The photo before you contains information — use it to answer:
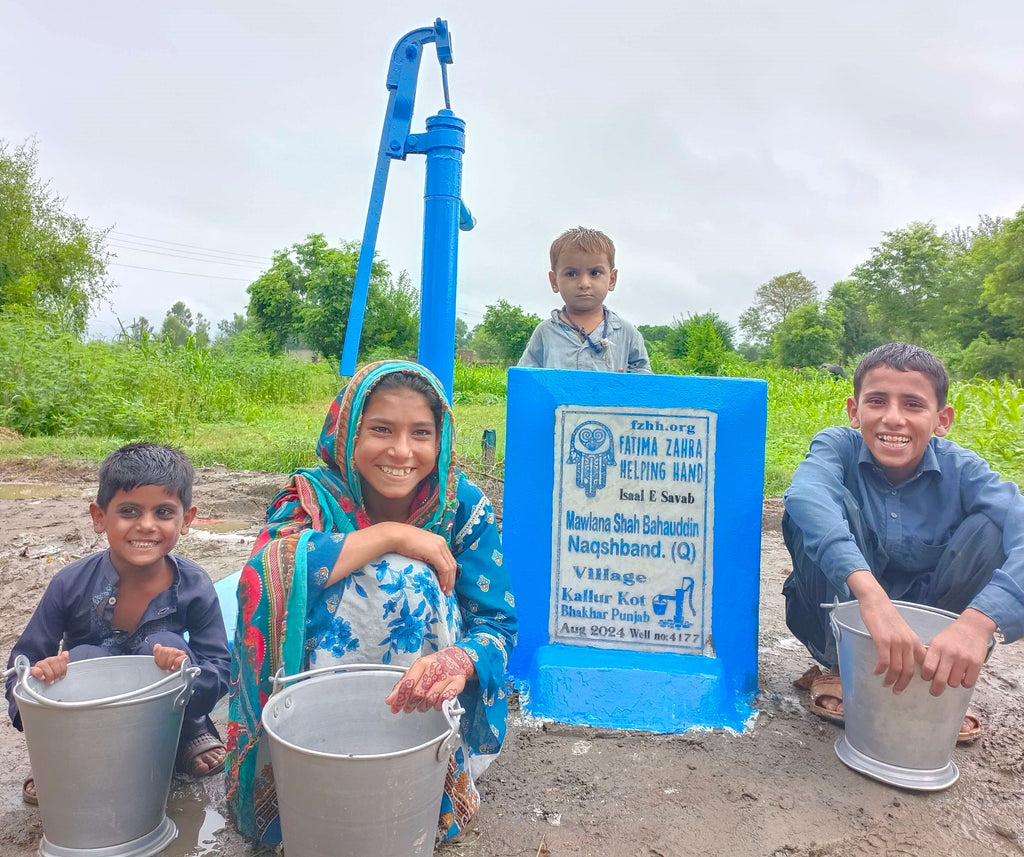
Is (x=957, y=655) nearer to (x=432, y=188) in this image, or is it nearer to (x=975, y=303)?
(x=432, y=188)

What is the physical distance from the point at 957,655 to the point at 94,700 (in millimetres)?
1844

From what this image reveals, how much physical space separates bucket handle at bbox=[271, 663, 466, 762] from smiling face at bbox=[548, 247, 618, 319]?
2.09m

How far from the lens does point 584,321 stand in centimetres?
338

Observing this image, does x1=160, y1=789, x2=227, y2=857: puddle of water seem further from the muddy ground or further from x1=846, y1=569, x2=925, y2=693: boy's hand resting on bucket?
x1=846, y1=569, x2=925, y2=693: boy's hand resting on bucket

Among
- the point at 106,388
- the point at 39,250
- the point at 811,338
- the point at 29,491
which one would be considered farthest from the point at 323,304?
the point at 811,338

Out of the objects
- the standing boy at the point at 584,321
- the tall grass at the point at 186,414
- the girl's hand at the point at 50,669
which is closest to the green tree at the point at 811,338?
the tall grass at the point at 186,414

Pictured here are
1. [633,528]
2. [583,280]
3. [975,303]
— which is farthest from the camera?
[975,303]

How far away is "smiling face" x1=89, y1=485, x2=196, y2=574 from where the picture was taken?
73.3 inches

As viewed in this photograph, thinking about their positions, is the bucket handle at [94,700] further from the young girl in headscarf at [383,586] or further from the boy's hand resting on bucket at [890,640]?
the boy's hand resting on bucket at [890,640]

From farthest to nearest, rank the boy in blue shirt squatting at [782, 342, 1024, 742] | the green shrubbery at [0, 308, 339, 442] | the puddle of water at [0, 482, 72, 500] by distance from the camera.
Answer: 1. the green shrubbery at [0, 308, 339, 442]
2. the puddle of water at [0, 482, 72, 500]
3. the boy in blue shirt squatting at [782, 342, 1024, 742]

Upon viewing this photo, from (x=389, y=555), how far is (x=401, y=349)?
27113 mm

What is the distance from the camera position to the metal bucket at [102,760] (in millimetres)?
1436

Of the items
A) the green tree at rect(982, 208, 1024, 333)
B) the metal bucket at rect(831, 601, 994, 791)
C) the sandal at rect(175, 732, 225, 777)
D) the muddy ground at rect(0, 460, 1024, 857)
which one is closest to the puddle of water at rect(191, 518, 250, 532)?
the muddy ground at rect(0, 460, 1024, 857)

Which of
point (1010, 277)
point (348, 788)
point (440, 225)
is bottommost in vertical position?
point (348, 788)
